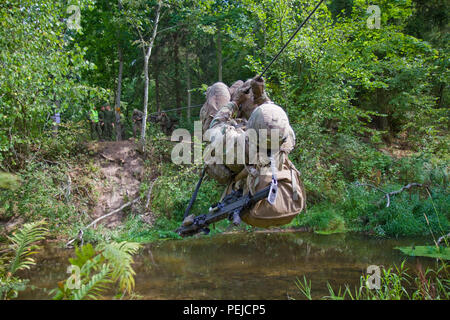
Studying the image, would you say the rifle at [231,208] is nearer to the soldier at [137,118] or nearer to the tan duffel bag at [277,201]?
the tan duffel bag at [277,201]

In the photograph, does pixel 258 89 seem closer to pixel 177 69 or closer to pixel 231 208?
pixel 231 208

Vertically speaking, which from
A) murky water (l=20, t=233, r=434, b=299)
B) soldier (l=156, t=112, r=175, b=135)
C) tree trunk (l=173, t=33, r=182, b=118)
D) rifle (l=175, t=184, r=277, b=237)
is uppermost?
tree trunk (l=173, t=33, r=182, b=118)

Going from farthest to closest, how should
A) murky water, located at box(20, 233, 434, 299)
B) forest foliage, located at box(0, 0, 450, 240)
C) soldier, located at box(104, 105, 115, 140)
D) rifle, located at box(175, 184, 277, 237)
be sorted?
1. soldier, located at box(104, 105, 115, 140)
2. forest foliage, located at box(0, 0, 450, 240)
3. murky water, located at box(20, 233, 434, 299)
4. rifle, located at box(175, 184, 277, 237)

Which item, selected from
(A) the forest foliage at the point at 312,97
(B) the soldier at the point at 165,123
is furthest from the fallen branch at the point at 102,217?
(B) the soldier at the point at 165,123

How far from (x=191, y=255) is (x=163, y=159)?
16.2 ft

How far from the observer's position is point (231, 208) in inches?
109

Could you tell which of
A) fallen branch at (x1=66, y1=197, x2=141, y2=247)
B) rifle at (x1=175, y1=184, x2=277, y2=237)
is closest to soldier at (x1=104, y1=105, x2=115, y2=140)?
fallen branch at (x1=66, y1=197, x2=141, y2=247)

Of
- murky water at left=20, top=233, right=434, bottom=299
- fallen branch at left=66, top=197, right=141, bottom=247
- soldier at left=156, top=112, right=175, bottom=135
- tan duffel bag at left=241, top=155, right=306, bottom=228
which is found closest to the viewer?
tan duffel bag at left=241, top=155, right=306, bottom=228

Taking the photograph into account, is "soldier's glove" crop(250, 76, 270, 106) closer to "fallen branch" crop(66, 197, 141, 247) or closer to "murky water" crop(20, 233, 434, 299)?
"murky water" crop(20, 233, 434, 299)

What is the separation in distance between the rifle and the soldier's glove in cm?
86

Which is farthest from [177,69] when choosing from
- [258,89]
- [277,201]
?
[277,201]

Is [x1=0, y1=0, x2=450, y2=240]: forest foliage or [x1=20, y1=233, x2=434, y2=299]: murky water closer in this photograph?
[x1=20, y1=233, x2=434, y2=299]: murky water

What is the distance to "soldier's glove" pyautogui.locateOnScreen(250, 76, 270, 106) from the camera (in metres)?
2.98

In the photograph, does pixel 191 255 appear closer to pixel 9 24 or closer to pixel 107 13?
pixel 9 24
